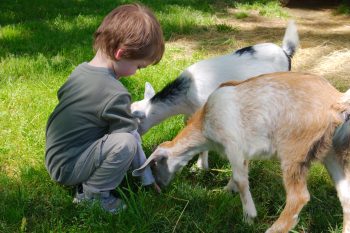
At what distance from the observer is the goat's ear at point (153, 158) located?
11.1 ft

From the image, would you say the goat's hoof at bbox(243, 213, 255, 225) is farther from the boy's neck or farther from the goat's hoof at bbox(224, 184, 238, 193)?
the boy's neck

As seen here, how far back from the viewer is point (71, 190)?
353 centimetres

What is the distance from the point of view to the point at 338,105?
9.48ft

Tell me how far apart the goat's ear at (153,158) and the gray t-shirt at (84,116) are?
0.26m

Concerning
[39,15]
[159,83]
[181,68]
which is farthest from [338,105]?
[39,15]

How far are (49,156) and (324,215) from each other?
1.87 m

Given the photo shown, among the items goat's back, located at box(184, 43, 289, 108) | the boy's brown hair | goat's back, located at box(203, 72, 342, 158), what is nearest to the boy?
the boy's brown hair

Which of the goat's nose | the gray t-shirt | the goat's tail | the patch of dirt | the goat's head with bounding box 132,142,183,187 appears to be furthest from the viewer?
the patch of dirt

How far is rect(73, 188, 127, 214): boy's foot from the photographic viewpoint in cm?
331

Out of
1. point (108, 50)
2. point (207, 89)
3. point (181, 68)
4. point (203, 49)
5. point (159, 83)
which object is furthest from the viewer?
point (203, 49)

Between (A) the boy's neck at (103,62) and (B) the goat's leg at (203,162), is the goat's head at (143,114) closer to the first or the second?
(B) the goat's leg at (203,162)

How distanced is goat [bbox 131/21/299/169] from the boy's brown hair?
3.05 ft

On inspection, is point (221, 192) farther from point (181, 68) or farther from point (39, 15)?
point (39, 15)

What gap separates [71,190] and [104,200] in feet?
1.02
